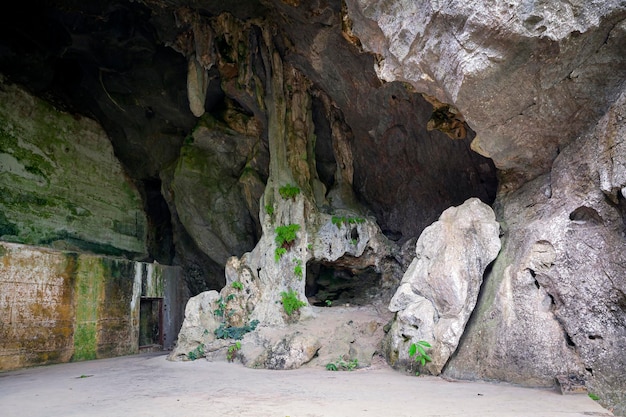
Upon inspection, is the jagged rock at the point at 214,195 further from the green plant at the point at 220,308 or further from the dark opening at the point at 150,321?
the green plant at the point at 220,308

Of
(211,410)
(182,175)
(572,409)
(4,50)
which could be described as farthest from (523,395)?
(4,50)

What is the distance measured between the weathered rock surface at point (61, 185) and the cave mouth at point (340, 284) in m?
6.31

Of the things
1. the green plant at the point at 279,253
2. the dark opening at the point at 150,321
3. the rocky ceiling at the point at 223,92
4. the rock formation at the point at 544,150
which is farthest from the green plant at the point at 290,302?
the dark opening at the point at 150,321

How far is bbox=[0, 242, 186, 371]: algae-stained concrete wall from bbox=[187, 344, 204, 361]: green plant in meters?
3.40

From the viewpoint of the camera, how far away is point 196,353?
33.0ft

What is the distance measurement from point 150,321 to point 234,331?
16.9 ft

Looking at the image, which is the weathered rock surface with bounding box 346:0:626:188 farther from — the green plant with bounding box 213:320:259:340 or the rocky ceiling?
the green plant with bounding box 213:320:259:340

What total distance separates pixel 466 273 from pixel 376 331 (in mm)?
2647

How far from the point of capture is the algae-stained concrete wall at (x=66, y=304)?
33.5 ft

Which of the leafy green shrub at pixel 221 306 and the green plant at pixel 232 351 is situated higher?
the leafy green shrub at pixel 221 306

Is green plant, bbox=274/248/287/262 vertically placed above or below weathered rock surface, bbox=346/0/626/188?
below

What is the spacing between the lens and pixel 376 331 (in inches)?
367

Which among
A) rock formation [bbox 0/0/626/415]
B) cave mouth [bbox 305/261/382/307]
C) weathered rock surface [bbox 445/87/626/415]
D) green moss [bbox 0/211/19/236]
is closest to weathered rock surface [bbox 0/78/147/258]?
green moss [bbox 0/211/19/236]

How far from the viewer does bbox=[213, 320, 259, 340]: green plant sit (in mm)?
10344
